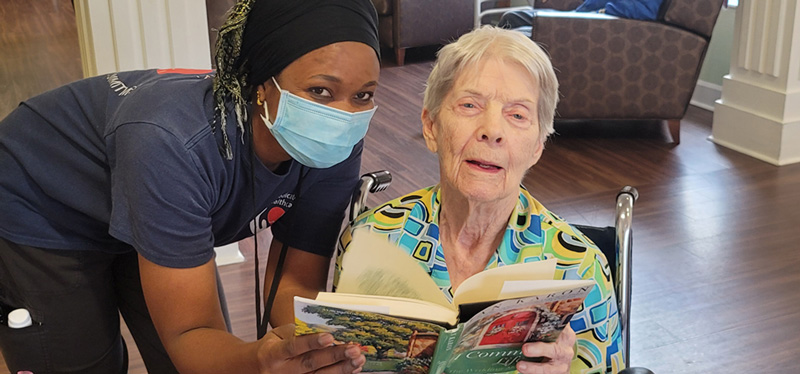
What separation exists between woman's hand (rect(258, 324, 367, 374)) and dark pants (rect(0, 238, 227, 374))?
53 cm

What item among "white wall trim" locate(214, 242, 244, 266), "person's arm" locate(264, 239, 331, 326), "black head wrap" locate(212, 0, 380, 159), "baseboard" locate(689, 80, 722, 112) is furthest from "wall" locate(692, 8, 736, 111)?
"black head wrap" locate(212, 0, 380, 159)

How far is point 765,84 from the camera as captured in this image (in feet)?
14.7

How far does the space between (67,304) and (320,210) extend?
0.54 metres

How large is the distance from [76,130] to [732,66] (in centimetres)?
393

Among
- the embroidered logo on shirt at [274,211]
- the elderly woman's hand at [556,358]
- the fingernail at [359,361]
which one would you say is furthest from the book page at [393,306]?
the embroidered logo on shirt at [274,211]

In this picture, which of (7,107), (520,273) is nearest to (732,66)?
(520,273)

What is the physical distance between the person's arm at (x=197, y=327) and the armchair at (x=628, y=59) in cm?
350

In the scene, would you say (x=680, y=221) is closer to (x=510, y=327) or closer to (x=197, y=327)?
(x=510, y=327)

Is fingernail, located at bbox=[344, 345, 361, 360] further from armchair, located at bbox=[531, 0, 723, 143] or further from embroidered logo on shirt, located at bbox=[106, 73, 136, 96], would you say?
armchair, located at bbox=[531, 0, 723, 143]

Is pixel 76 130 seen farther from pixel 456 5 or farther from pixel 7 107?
pixel 456 5

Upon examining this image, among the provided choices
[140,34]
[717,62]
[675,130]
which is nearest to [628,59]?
[675,130]

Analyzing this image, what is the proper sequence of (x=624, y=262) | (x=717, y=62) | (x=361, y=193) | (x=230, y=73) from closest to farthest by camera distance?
(x=230, y=73)
(x=624, y=262)
(x=361, y=193)
(x=717, y=62)

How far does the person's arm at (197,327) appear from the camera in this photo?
1432mm

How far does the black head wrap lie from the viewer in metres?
1.47
